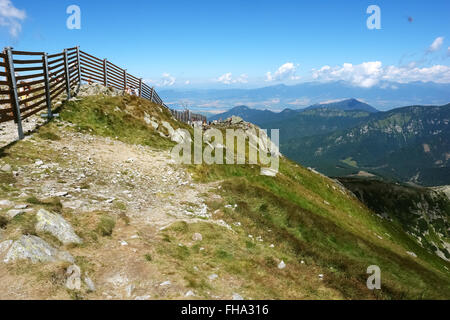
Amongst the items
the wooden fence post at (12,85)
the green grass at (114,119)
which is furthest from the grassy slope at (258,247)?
the wooden fence post at (12,85)

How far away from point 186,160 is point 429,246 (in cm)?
15118

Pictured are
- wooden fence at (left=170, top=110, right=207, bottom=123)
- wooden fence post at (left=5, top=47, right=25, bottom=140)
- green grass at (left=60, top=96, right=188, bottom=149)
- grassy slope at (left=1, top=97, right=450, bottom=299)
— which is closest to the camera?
grassy slope at (left=1, top=97, right=450, bottom=299)

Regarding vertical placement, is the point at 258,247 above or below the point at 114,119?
below

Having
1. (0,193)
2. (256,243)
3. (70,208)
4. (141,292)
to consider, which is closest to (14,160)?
(0,193)

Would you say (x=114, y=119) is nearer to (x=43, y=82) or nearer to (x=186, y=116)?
(x=43, y=82)

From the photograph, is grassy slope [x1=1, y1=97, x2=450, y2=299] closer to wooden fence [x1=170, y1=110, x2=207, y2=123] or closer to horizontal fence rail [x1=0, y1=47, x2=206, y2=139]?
horizontal fence rail [x1=0, y1=47, x2=206, y2=139]

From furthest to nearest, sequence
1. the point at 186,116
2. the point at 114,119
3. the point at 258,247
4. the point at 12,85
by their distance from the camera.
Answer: the point at 186,116, the point at 114,119, the point at 12,85, the point at 258,247

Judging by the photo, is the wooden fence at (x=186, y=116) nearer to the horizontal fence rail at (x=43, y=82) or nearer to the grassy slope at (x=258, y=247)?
the horizontal fence rail at (x=43, y=82)

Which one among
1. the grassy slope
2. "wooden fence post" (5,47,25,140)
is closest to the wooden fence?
the grassy slope

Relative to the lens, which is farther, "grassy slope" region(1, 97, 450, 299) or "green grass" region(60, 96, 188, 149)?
"green grass" region(60, 96, 188, 149)

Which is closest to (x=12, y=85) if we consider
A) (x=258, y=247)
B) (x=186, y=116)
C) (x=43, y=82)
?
(x=43, y=82)

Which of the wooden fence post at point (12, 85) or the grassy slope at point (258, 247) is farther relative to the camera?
the wooden fence post at point (12, 85)

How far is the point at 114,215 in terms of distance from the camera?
40.8 feet
